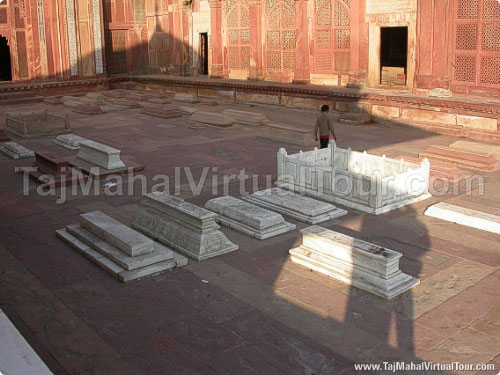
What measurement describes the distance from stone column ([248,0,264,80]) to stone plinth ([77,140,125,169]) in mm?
10133

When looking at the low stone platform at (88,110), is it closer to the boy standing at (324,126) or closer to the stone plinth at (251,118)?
the stone plinth at (251,118)

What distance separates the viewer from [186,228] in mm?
6398

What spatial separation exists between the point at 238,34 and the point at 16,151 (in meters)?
11.2

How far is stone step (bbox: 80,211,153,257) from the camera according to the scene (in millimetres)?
5883

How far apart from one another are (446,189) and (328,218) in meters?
2.46

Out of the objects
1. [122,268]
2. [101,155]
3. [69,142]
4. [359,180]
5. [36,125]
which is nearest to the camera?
[122,268]

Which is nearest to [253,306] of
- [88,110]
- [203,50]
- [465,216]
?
[465,216]

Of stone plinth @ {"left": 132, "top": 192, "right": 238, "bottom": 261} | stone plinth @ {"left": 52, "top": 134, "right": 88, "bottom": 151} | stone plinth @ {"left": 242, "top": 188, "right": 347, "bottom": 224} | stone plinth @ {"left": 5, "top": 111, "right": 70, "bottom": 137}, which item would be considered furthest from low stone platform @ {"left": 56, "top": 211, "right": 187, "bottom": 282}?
stone plinth @ {"left": 5, "top": 111, "right": 70, "bottom": 137}

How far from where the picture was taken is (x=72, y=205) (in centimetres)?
830

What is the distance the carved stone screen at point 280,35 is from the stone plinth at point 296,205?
11546mm

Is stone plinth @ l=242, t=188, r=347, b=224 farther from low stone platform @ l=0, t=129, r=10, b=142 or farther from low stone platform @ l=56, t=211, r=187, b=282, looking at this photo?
low stone platform @ l=0, t=129, r=10, b=142

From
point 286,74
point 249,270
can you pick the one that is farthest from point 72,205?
point 286,74

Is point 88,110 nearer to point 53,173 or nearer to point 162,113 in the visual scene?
point 162,113

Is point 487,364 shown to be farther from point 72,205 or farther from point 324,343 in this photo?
point 72,205
